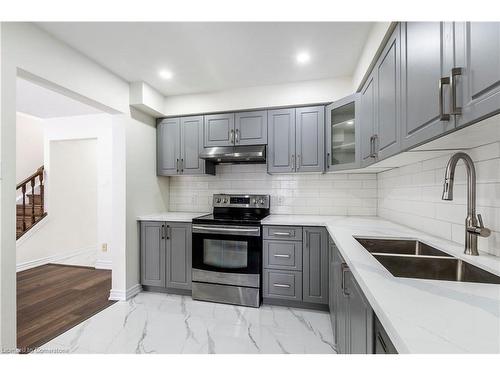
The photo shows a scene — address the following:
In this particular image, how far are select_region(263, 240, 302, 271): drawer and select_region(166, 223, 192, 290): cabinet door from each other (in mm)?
910

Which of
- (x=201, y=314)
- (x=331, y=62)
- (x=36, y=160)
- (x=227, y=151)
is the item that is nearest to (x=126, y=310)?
(x=201, y=314)

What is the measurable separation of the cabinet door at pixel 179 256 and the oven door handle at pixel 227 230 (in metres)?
0.18

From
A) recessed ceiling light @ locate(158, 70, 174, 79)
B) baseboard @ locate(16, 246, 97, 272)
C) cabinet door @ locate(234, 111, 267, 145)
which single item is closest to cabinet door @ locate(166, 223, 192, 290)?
cabinet door @ locate(234, 111, 267, 145)

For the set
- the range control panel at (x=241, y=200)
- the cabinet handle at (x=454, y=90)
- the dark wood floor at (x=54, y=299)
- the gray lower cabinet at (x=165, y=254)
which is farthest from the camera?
the range control panel at (x=241, y=200)

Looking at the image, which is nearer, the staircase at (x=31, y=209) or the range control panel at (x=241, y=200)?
the range control panel at (x=241, y=200)

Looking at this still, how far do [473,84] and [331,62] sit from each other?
1.80 metres

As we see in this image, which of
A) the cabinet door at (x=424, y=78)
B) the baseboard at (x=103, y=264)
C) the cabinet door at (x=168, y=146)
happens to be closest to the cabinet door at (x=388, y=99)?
the cabinet door at (x=424, y=78)

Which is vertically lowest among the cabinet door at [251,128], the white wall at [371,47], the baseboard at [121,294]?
the baseboard at [121,294]

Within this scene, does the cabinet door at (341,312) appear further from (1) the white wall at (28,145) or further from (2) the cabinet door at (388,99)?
(1) the white wall at (28,145)

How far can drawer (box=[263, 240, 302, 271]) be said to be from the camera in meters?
2.41

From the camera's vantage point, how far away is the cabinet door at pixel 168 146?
3.10 m

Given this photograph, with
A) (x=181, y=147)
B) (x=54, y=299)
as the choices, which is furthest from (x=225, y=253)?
(x=54, y=299)

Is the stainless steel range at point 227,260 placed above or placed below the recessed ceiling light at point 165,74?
below

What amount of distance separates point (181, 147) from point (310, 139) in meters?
1.64
